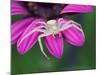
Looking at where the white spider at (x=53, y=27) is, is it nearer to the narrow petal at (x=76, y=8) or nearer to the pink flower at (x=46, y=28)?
the pink flower at (x=46, y=28)

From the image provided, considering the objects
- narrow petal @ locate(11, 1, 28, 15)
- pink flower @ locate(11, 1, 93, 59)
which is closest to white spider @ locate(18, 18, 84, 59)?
pink flower @ locate(11, 1, 93, 59)

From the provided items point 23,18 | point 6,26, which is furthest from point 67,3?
point 6,26

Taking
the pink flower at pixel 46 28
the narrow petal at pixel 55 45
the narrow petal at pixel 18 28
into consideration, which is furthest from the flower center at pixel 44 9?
the narrow petal at pixel 55 45

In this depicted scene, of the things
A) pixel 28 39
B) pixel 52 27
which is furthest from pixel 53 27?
pixel 28 39

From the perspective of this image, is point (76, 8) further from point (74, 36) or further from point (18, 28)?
point (18, 28)

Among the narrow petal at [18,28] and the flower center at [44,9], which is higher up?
the flower center at [44,9]

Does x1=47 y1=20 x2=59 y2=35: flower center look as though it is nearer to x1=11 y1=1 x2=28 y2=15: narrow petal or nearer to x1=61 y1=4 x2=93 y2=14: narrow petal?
x1=61 y1=4 x2=93 y2=14: narrow petal
